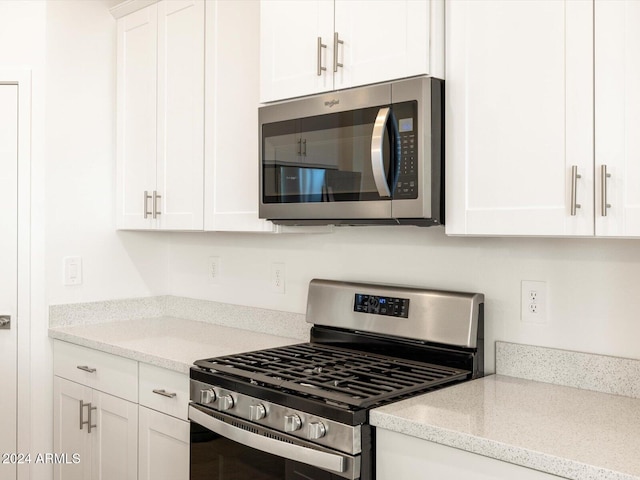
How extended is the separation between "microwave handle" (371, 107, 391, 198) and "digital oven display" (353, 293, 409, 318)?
1.39ft

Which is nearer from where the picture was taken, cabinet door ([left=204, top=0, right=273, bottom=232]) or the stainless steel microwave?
the stainless steel microwave

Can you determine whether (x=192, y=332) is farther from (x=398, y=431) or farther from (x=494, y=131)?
(x=494, y=131)

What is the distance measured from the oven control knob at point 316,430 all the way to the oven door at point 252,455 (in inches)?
1.0

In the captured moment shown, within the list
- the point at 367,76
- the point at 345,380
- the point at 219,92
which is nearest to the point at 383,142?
the point at 367,76

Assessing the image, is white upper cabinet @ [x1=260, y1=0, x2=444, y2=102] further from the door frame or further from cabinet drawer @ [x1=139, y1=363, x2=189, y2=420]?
the door frame

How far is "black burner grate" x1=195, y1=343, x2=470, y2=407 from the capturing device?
1.70m

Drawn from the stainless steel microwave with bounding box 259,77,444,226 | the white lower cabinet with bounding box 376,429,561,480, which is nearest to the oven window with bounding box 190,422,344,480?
the white lower cabinet with bounding box 376,429,561,480

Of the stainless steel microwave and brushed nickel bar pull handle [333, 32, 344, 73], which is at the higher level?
brushed nickel bar pull handle [333, 32, 344, 73]

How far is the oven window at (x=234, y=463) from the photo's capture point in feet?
5.60

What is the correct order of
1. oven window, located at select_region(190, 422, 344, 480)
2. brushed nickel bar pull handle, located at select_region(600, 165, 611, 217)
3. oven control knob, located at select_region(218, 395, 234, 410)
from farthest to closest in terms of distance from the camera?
oven control knob, located at select_region(218, 395, 234, 410) < oven window, located at select_region(190, 422, 344, 480) < brushed nickel bar pull handle, located at select_region(600, 165, 611, 217)

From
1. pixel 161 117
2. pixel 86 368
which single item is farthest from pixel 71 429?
pixel 161 117

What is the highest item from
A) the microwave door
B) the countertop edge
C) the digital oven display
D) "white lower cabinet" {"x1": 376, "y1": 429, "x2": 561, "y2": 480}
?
the microwave door

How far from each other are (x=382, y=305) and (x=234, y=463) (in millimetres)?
687

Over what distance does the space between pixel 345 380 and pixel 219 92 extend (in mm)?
1311
